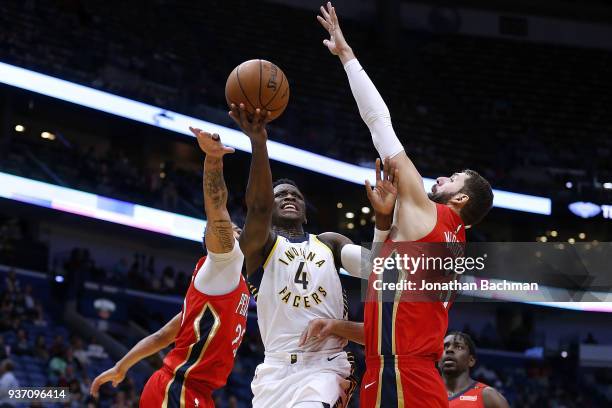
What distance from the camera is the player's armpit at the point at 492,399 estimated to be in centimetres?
571

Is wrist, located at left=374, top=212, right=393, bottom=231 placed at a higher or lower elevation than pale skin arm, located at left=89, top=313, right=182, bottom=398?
higher

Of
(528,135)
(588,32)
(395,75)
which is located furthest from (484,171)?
(588,32)

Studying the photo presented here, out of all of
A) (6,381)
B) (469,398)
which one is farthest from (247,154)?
(469,398)

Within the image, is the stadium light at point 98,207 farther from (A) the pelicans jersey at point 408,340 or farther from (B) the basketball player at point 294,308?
(A) the pelicans jersey at point 408,340

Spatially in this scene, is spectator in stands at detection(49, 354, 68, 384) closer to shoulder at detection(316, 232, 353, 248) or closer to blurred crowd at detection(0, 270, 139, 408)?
blurred crowd at detection(0, 270, 139, 408)

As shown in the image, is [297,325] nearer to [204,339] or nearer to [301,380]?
[301,380]

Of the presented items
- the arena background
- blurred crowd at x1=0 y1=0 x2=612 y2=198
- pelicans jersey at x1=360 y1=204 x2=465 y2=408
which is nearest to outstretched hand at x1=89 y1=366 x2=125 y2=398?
pelicans jersey at x1=360 y1=204 x2=465 y2=408

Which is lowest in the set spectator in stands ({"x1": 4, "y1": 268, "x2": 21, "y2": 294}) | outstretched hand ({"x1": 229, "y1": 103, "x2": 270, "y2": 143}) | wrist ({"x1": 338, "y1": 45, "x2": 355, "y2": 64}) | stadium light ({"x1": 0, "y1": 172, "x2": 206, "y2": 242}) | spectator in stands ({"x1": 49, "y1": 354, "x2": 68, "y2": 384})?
spectator in stands ({"x1": 49, "y1": 354, "x2": 68, "y2": 384})

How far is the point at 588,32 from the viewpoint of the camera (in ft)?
91.6

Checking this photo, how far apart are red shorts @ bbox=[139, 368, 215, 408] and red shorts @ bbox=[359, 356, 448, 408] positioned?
1143 mm

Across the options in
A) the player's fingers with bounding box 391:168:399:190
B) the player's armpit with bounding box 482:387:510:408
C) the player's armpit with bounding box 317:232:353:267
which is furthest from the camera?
the player's armpit with bounding box 482:387:510:408

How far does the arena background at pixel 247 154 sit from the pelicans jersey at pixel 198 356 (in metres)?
7.88

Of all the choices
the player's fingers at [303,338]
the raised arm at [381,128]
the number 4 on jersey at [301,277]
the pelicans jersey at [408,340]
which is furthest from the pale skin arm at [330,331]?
the raised arm at [381,128]

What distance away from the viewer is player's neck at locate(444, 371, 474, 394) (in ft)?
19.5
